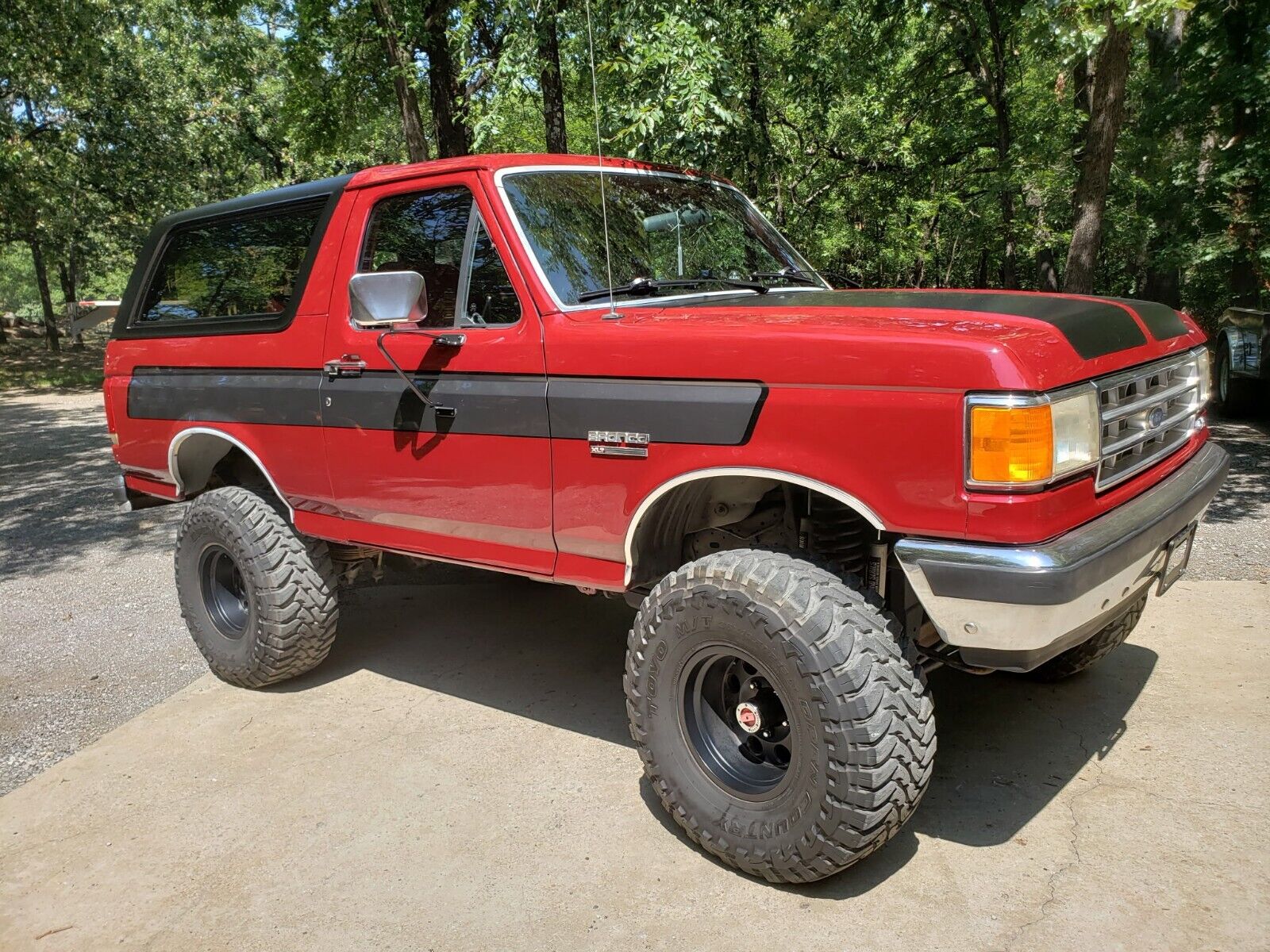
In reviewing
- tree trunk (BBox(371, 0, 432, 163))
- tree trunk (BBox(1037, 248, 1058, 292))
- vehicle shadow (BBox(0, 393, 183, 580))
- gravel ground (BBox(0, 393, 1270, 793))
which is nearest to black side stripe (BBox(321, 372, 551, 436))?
gravel ground (BBox(0, 393, 1270, 793))

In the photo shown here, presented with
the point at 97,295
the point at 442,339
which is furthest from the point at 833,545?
the point at 97,295

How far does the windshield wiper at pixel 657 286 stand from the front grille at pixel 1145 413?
140 cm

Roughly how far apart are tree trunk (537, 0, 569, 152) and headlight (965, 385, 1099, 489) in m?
5.54

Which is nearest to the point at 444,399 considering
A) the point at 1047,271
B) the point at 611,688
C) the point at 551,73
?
the point at 611,688

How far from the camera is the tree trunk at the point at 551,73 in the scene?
683 centimetres

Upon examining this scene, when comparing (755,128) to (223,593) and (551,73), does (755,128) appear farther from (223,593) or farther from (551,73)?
(223,593)

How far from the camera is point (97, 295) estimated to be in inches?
2554

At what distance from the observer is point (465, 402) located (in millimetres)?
3430

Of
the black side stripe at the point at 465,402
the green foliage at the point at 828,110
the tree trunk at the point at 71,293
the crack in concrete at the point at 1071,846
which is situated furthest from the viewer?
the tree trunk at the point at 71,293

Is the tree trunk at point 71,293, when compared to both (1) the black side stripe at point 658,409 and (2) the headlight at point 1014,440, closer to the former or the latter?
(1) the black side stripe at point 658,409

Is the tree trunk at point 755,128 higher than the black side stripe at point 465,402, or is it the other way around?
the tree trunk at point 755,128

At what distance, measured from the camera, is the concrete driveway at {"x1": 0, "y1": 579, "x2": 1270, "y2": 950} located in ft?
8.89

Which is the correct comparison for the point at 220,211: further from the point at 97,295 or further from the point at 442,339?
the point at 97,295

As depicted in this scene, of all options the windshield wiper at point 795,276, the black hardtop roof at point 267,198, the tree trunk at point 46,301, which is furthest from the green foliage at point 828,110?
the tree trunk at point 46,301
